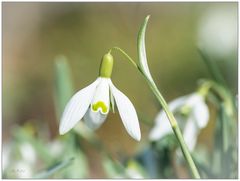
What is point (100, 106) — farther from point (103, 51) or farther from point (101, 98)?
point (103, 51)

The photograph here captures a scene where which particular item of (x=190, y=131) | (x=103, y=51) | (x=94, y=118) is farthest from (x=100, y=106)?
(x=103, y=51)

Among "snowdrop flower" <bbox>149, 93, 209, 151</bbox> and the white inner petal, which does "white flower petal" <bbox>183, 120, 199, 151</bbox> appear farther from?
the white inner petal

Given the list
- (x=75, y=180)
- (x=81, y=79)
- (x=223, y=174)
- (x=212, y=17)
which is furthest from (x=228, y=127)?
(x=81, y=79)

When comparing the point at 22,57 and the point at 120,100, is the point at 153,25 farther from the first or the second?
the point at 120,100

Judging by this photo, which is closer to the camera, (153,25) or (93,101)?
(93,101)

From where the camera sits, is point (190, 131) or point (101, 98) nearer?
point (101, 98)

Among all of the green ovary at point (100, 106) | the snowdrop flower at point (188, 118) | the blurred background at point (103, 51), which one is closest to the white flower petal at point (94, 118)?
the green ovary at point (100, 106)
